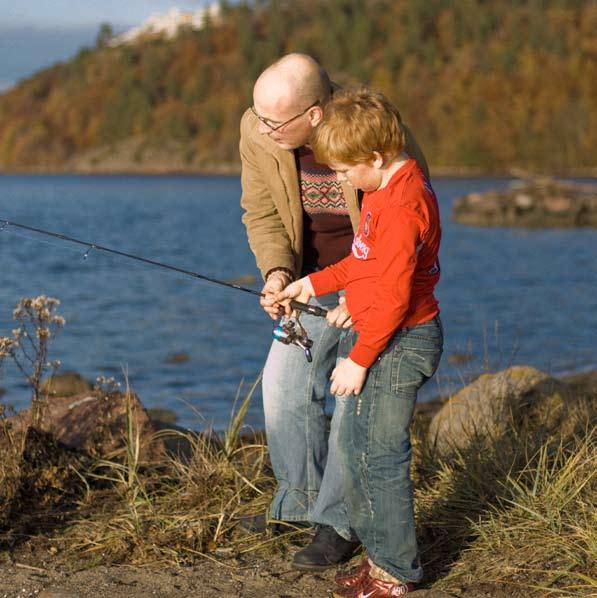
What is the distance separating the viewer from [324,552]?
12.9 feet

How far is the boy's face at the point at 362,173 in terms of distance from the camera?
3.39 metres

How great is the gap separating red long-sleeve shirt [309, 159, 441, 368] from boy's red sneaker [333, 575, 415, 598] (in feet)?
2.65

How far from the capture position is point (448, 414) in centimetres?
591

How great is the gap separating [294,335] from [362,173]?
0.85 meters

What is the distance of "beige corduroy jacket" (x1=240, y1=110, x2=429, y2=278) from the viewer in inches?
161

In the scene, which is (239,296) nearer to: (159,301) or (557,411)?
(159,301)

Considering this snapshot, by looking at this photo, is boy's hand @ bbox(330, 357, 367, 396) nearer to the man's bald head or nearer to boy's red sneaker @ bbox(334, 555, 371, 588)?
boy's red sneaker @ bbox(334, 555, 371, 588)

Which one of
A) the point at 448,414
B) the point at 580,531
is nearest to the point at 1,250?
the point at 448,414

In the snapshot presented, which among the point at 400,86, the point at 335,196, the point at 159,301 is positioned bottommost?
the point at 159,301

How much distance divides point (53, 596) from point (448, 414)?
2.88 meters

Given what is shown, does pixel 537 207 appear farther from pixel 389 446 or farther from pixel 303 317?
pixel 389 446

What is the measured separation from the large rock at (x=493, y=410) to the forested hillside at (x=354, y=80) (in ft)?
303

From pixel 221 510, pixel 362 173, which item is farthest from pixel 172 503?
pixel 362 173

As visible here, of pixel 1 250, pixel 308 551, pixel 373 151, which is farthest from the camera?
pixel 1 250
